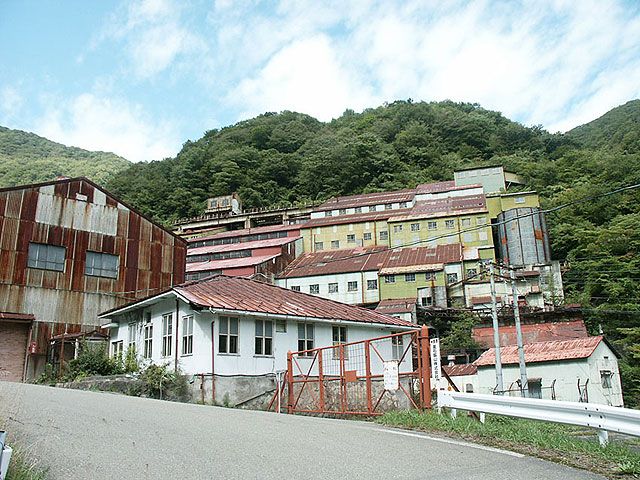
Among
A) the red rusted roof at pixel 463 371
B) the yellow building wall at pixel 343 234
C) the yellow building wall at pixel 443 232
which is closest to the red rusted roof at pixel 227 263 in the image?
the yellow building wall at pixel 343 234

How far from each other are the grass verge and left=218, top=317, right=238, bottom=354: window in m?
9.15

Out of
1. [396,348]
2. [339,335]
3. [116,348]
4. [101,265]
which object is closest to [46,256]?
[101,265]

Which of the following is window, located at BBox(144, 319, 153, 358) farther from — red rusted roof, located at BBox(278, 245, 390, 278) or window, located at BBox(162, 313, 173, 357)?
red rusted roof, located at BBox(278, 245, 390, 278)

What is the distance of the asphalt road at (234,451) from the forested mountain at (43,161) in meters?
102

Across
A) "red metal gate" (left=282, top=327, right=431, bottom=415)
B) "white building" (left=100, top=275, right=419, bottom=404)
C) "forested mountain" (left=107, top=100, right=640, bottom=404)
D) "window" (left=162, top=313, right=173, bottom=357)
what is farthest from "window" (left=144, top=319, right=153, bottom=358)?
"forested mountain" (left=107, top=100, right=640, bottom=404)

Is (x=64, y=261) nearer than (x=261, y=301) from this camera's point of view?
No

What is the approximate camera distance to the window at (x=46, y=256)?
90.9 feet

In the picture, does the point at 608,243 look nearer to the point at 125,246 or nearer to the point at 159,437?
the point at 125,246

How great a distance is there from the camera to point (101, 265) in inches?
1179

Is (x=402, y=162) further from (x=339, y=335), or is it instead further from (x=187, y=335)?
(x=187, y=335)

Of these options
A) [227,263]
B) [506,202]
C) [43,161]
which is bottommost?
[227,263]

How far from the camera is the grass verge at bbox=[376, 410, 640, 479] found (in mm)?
6672

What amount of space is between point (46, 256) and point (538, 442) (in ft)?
86.4

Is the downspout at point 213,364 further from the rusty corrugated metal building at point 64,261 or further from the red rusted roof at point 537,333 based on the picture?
the red rusted roof at point 537,333
